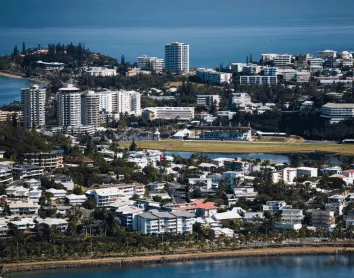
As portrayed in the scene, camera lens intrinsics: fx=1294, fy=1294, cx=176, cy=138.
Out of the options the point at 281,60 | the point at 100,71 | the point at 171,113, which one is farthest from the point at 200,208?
the point at 281,60

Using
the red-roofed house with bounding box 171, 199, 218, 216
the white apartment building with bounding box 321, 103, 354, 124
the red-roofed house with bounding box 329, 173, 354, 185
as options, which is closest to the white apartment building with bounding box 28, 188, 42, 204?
the red-roofed house with bounding box 171, 199, 218, 216

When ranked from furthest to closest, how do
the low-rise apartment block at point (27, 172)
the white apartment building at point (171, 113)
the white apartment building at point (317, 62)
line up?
the white apartment building at point (317, 62) → the white apartment building at point (171, 113) → the low-rise apartment block at point (27, 172)

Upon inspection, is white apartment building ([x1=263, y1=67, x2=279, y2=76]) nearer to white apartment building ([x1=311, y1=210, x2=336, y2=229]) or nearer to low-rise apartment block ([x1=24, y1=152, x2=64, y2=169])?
low-rise apartment block ([x1=24, y1=152, x2=64, y2=169])

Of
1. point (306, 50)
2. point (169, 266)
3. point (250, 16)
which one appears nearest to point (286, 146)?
point (169, 266)

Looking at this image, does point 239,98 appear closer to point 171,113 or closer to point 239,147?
point 171,113

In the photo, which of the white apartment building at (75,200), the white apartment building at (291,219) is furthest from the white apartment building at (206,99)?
the white apartment building at (291,219)

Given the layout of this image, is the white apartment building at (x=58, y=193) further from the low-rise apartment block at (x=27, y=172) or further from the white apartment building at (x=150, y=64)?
the white apartment building at (x=150, y=64)
